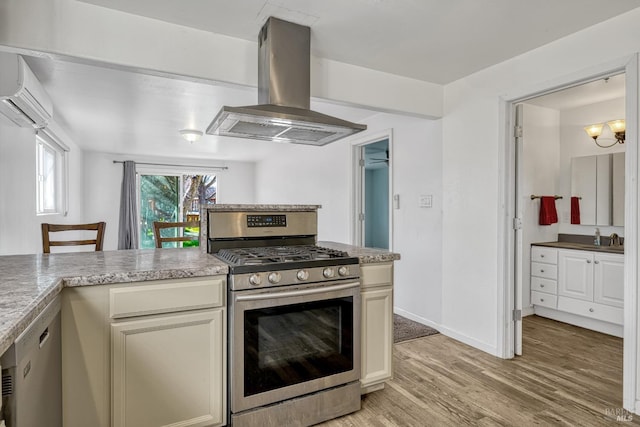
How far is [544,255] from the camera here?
3.78 m

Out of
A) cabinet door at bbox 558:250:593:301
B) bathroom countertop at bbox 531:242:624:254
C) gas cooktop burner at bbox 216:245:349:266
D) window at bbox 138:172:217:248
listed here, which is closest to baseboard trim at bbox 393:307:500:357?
cabinet door at bbox 558:250:593:301

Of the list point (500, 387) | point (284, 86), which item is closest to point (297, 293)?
point (284, 86)

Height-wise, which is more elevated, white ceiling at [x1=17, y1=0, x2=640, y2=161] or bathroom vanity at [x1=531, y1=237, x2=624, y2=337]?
white ceiling at [x1=17, y1=0, x2=640, y2=161]

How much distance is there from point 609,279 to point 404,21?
2986 millimetres

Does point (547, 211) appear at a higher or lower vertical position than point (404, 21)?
lower

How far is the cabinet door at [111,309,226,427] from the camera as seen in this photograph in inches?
60.2

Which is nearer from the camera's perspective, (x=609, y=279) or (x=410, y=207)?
(x=609, y=279)

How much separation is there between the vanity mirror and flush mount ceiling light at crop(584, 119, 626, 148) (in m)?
0.15

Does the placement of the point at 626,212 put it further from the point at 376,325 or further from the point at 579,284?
the point at 579,284

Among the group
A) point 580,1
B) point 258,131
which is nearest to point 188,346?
point 258,131

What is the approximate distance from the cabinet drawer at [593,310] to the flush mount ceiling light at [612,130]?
1.67 m

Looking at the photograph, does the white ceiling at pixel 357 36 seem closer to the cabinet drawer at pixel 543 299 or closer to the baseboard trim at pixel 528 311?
the cabinet drawer at pixel 543 299

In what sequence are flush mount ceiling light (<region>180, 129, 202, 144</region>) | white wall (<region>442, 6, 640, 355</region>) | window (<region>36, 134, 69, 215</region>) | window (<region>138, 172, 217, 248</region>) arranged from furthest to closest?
window (<region>138, 172, 217, 248</region>), flush mount ceiling light (<region>180, 129, 202, 144</region>), window (<region>36, 134, 69, 215</region>), white wall (<region>442, 6, 640, 355</region>)

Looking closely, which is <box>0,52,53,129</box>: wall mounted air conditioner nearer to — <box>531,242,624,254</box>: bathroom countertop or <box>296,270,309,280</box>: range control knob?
<box>296,270,309,280</box>: range control knob
